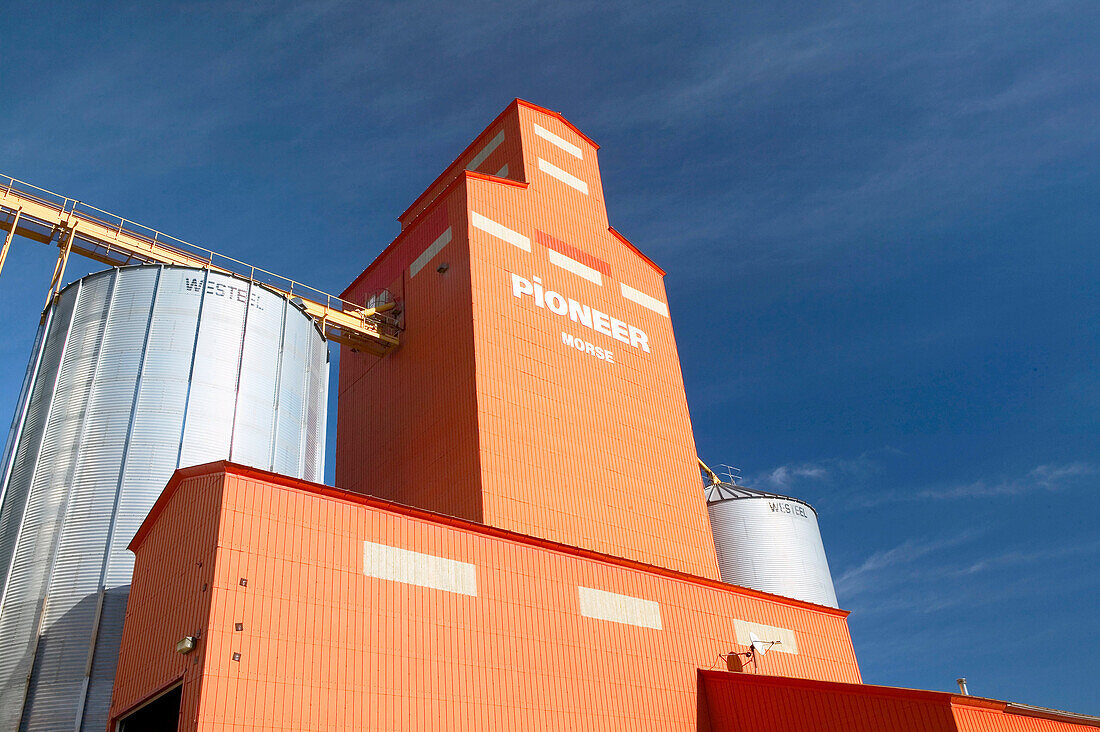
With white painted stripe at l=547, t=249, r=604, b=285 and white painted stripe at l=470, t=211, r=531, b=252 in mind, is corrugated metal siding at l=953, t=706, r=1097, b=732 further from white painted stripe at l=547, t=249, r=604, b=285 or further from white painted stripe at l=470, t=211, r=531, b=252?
white painted stripe at l=470, t=211, r=531, b=252

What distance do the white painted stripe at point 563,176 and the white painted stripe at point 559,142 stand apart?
1.66 m

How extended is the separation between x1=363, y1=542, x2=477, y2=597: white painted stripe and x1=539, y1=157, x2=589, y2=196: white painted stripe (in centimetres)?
2202

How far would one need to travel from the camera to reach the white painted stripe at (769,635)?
96.5 ft

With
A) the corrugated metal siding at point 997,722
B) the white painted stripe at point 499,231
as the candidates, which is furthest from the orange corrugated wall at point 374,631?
the white painted stripe at point 499,231

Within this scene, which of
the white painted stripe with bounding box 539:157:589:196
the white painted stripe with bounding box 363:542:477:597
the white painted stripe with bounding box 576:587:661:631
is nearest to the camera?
the white painted stripe with bounding box 363:542:477:597

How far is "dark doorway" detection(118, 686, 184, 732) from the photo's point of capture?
19.8 metres

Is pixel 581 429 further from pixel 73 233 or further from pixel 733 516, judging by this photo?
pixel 73 233

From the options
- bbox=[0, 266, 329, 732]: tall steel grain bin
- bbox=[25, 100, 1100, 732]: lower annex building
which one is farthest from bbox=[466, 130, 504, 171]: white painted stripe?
bbox=[0, 266, 329, 732]: tall steel grain bin

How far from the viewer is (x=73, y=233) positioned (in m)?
29.5

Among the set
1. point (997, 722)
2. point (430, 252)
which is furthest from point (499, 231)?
point (997, 722)

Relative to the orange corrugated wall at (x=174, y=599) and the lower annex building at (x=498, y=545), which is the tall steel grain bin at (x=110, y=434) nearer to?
the lower annex building at (x=498, y=545)

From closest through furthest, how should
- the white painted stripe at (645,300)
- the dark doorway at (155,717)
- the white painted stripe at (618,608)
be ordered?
1. the dark doorway at (155,717)
2. the white painted stripe at (618,608)
3. the white painted stripe at (645,300)

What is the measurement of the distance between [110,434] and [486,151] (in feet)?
75.1

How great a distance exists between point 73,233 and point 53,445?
847 cm
